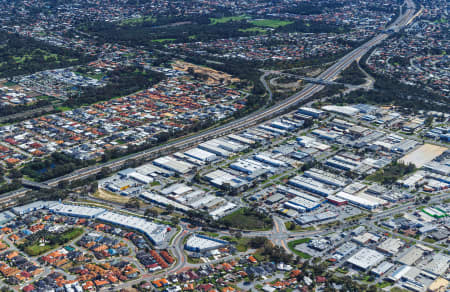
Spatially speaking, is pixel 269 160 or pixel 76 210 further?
pixel 269 160

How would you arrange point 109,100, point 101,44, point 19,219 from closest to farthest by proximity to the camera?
point 19,219 < point 109,100 < point 101,44

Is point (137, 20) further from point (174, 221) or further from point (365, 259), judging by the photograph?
point (365, 259)

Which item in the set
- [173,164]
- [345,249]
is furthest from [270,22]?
[345,249]

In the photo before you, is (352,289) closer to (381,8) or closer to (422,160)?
(422,160)

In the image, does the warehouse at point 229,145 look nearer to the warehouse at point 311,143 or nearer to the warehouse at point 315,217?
the warehouse at point 311,143

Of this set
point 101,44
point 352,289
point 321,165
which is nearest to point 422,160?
point 321,165

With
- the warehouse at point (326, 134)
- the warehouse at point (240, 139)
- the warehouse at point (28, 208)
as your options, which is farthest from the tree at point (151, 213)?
the warehouse at point (326, 134)
